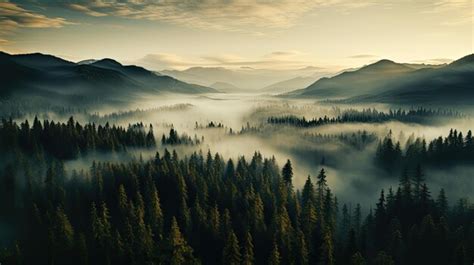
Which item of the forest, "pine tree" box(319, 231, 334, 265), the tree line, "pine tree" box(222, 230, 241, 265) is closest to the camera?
"pine tree" box(222, 230, 241, 265)

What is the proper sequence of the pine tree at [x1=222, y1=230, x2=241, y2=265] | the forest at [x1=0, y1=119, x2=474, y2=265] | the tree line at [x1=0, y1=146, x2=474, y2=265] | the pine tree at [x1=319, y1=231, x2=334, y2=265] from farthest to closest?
1. the forest at [x1=0, y1=119, x2=474, y2=265]
2. the tree line at [x1=0, y1=146, x2=474, y2=265]
3. the pine tree at [x1=319, y1=231, x2=334, y2=265]
4. the pine tree at [x1=222, y1=230, x2=241, y2=265]

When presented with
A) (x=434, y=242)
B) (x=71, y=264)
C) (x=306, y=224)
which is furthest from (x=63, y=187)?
(x=434, y=242)

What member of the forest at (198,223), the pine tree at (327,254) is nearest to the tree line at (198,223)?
the pine tree at (327,254)

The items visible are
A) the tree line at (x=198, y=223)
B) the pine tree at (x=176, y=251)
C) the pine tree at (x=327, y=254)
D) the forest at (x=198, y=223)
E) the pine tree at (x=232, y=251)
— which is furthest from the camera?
the forest at (x=198, y=223)

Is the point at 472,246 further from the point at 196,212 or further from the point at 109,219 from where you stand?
the point at 109,219

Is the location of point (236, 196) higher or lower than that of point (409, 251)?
higher

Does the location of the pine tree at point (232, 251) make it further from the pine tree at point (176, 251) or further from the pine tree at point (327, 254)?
the pine tree at point (327, 254)

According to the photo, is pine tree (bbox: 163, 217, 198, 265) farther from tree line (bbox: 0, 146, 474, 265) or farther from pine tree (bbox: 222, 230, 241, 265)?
pine tree (bbox: 222, 230, 241, 265)

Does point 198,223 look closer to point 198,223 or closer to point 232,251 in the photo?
point 198,223

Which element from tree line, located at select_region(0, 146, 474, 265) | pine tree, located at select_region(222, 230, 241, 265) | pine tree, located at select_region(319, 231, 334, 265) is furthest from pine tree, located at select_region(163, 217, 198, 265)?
pine tree, located at select_region(319, 231, 334, 265)

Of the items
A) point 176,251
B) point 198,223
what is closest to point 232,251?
point 176,251

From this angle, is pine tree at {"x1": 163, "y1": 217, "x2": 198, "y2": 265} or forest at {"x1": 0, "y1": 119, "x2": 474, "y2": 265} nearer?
pine tree at {"x1": 163, "y1": 217, "x2": 198, "y2": 265}
